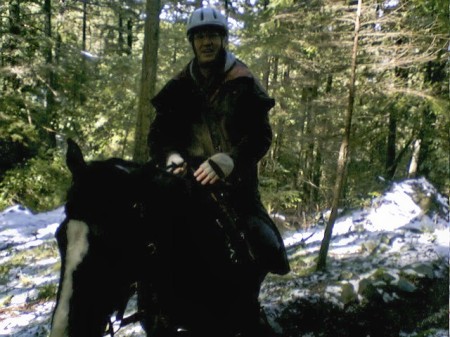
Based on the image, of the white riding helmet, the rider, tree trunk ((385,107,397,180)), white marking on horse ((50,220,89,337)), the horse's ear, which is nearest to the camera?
white marking on horse ((50,220,89,337))

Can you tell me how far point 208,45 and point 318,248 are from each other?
6.36m

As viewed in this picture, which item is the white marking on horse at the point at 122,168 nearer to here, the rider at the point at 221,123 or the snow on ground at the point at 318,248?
the rider at the point at 221,123

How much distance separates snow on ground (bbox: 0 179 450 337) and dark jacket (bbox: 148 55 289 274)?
303 cm

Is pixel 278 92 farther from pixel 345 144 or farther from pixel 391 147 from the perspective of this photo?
pixel 345 144

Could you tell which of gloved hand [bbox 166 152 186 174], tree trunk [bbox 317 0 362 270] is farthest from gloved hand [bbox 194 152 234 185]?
tree trunk [bbox 317 0 362 270]

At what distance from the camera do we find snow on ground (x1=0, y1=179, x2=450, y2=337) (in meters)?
6.02

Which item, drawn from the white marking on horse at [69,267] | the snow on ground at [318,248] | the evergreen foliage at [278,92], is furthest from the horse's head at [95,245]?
the evergreen foliage at [278,92]

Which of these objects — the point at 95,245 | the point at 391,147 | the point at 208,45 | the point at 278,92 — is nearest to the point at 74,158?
the point at 95,245

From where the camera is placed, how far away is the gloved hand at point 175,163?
8.80 ft

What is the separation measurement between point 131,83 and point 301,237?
28.8ft

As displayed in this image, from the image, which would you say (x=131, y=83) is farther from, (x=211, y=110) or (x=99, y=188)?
(x=99, y=188)

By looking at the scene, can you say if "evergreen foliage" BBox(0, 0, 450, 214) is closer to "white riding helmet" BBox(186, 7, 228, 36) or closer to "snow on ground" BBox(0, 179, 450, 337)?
"snow on ground" BBox(0, 179, 450, 337)

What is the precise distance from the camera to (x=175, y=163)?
9.00ft

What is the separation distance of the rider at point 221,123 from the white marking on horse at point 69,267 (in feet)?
3.63
